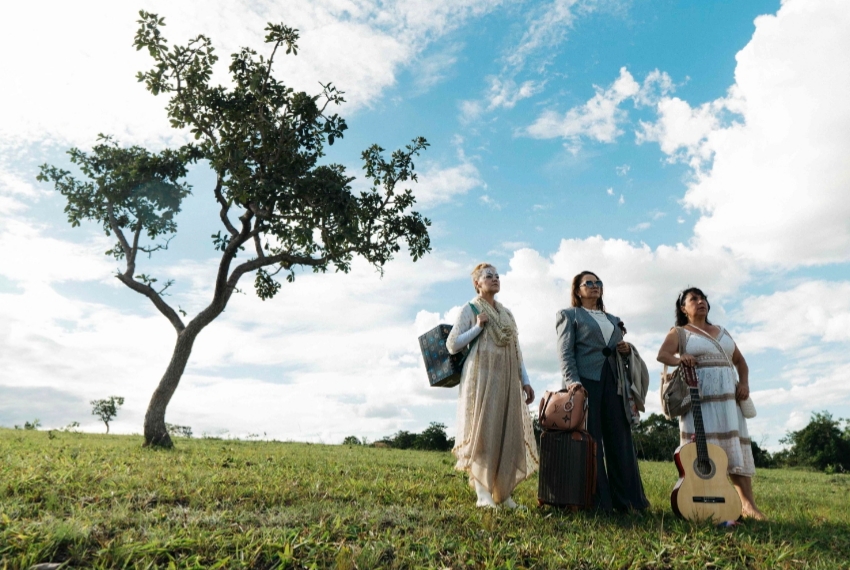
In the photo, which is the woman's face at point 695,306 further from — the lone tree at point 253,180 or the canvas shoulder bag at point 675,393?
the lone tree at point 253,180

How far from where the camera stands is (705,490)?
245 inches

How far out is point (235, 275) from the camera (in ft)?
49.1

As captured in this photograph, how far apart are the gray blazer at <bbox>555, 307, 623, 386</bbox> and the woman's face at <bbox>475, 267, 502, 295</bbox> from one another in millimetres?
830

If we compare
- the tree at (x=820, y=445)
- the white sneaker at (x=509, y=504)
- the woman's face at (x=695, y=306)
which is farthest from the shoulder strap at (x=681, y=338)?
the tree at (x=820, y=445)

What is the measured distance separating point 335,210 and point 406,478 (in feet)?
24.2

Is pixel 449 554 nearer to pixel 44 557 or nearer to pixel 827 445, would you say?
pixel 44 557

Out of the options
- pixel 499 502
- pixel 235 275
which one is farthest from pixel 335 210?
pixel 499 502

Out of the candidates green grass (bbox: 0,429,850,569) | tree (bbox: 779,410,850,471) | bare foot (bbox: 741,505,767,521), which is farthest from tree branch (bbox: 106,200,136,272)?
tree (bbox: 779,410,850,471)

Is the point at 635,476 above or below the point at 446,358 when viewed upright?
below

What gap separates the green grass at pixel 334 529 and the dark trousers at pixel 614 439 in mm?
316

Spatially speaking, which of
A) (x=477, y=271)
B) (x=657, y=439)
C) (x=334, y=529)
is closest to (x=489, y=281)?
(x=477, y=271)

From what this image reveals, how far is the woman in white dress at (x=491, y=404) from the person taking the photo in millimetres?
6465

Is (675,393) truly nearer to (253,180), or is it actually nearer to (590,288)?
(590,288)

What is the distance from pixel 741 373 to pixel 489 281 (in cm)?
330
